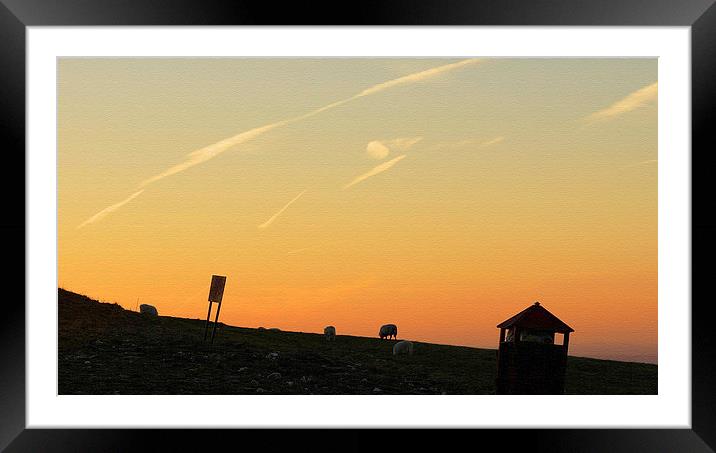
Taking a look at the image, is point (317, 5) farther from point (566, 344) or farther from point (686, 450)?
point (566, 344)

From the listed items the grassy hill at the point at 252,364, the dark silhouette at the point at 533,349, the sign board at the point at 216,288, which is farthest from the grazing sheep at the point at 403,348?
the dark silhouette at the point at 533,349

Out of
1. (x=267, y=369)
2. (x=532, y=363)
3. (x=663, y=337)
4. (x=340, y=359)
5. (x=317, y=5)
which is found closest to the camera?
(x=317, y=5)

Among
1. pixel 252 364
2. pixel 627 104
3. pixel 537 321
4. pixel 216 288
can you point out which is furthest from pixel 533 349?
pixel 627 104

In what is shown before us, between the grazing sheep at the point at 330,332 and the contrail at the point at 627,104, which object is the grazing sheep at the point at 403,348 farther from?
the contrail at the point at 627,104

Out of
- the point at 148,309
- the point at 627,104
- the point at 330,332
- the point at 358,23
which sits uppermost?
the point at 627,104

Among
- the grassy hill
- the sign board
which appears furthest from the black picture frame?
the sign board

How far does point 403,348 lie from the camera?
455 inches

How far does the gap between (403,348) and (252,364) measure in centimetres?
281

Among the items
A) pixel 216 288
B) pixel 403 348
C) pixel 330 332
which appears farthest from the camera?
pixel 330 332

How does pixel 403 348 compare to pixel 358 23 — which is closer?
pixel 358 23

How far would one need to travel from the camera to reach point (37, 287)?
2771 millimetres

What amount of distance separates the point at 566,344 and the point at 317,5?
172 inches

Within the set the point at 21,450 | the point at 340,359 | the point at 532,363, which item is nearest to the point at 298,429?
the point at 21,450

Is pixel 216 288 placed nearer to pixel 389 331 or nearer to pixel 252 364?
pixel 252 364
